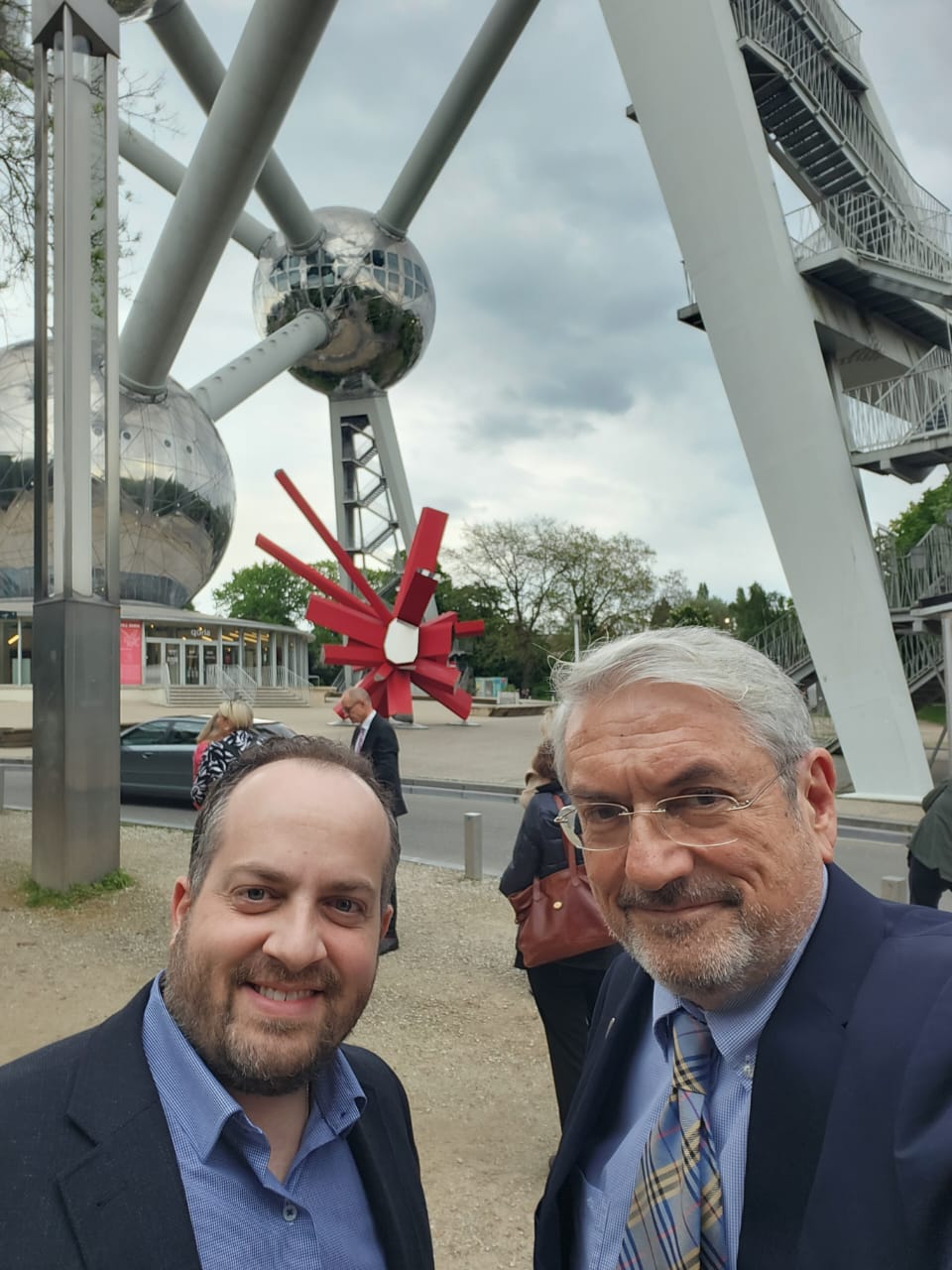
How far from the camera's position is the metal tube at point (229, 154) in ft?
36.2

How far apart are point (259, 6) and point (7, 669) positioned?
105 ft

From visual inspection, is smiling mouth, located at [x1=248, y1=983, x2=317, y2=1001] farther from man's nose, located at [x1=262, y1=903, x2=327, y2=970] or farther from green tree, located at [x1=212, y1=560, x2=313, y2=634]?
green tree, located at [x1=212, y1=560, x2=313, y2=634]

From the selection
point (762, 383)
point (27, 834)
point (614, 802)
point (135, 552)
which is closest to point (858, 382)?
point (762, 383)

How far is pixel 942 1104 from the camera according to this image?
1.06 m

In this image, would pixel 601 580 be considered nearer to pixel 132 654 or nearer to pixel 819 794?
pixel 132 654

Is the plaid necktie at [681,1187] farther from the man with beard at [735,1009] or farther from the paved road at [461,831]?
the paved road at [461,831]

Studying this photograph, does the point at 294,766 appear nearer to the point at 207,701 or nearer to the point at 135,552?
the point at 135,552

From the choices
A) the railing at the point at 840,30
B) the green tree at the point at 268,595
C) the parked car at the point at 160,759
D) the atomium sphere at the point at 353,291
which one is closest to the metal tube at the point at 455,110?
the atomium sphere at the point at 353,291

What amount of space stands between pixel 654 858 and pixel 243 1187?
78 cm

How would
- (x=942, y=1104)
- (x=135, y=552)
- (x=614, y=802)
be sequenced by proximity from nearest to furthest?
1. (x=942, y=1104)
2. (x=614, y=802)
3. (x=135, y=552)

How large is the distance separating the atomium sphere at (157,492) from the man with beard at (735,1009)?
17.2m

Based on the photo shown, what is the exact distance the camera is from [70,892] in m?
7.48

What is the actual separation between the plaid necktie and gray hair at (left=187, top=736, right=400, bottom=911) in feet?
1.88

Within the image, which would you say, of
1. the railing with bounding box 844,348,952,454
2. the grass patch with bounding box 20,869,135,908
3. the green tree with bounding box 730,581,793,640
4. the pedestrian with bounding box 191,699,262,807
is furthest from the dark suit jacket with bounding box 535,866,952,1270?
the green tree with bounding box 730,581,793,640
